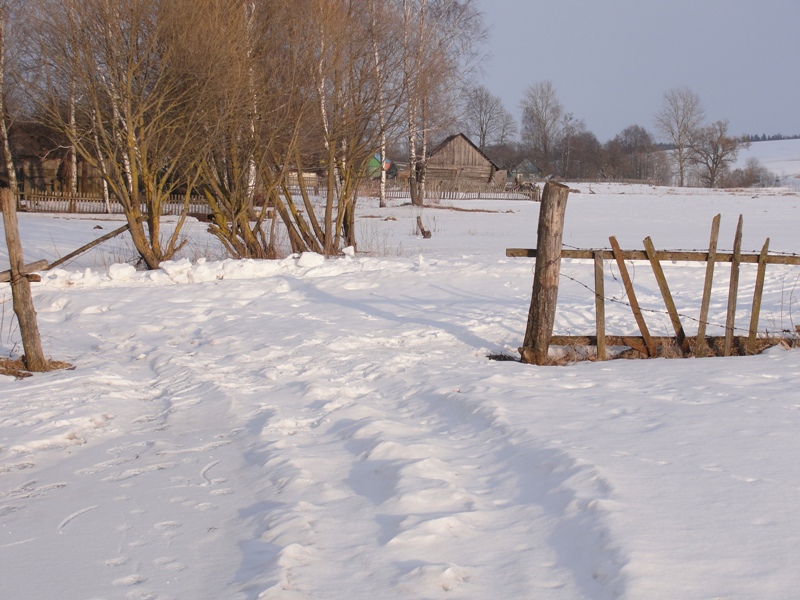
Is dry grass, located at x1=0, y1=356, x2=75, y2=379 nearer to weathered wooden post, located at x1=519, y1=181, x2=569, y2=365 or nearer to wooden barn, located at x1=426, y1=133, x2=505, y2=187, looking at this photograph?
weathered wooden post, located at x1=519, y1=181, x2=569, y2=365

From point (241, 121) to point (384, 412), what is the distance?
8.54m

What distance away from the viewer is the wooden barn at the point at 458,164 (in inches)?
2106

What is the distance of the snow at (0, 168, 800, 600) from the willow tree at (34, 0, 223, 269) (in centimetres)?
297

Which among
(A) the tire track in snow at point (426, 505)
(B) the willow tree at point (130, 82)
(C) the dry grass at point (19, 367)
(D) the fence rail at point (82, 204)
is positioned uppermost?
(B) the willow tree at point (130, 82)

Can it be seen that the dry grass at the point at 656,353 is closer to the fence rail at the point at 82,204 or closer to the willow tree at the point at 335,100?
the willow tree at the point at 335,100

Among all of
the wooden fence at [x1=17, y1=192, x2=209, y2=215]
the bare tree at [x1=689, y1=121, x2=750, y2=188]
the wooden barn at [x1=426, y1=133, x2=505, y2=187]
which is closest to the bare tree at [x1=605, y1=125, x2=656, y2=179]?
the bare tree at [x1=689, y1=121, x2=750, y2=188]

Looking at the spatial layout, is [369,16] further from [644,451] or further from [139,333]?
[644,451]

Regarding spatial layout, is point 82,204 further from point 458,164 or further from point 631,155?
point 631,155

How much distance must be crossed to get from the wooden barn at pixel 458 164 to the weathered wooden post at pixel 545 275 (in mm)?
45467

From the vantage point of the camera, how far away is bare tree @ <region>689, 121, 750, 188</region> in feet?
280

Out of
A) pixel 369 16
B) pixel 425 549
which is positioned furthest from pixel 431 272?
pixel 425 549

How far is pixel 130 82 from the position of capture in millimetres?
11883

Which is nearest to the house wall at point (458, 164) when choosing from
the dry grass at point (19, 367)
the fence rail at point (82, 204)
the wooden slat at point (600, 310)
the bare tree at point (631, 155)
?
the fence rail at point (82, 204)

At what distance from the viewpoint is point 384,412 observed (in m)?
6.27
